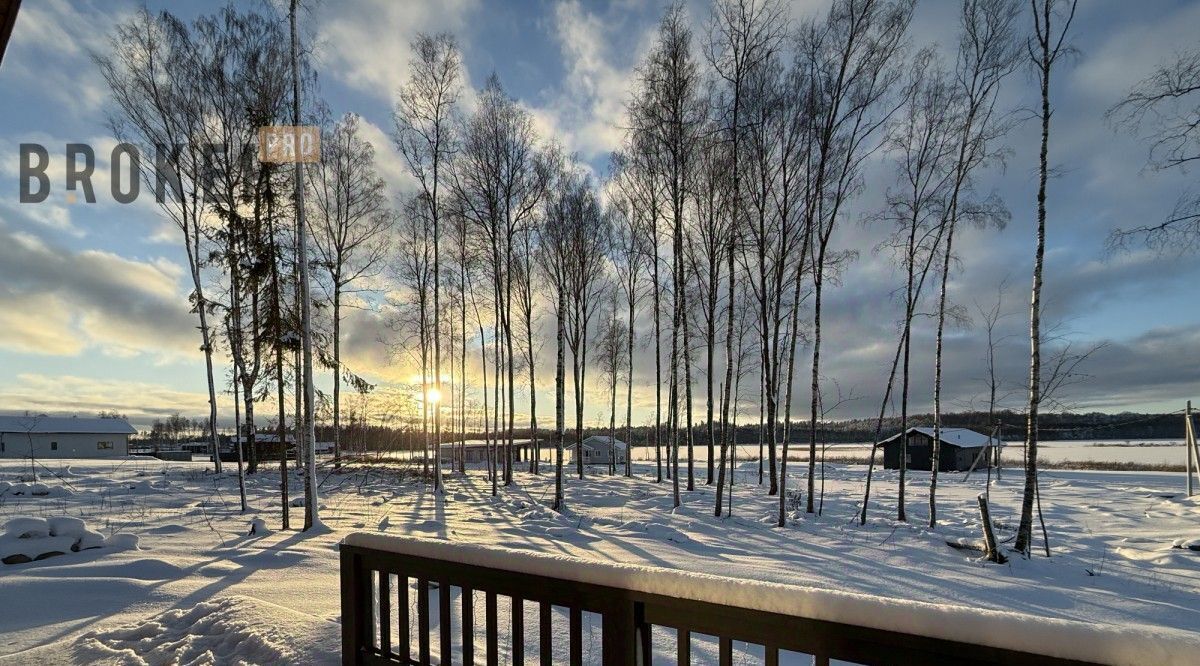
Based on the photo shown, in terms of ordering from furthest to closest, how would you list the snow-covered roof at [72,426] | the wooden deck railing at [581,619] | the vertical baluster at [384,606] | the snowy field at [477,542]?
1. the snow-covered roof at [72,426]
2. the snowy field at [477,542]
3. the vertical baluster at [384,606]
4. the wooden deck railing at [581,619]

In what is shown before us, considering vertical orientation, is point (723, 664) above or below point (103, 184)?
below

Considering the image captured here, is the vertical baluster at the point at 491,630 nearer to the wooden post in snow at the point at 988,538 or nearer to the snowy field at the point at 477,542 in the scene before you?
the snowy field at the point at 477,542

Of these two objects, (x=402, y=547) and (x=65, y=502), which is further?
(x=65, y=502)

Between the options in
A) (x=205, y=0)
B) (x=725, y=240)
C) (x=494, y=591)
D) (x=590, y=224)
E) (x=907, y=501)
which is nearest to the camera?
(x=494, y=591)

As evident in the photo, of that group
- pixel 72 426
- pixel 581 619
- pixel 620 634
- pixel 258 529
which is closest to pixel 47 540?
pixel 258 529

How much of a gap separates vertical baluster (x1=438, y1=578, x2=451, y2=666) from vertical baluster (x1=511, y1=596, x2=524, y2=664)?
371 mm

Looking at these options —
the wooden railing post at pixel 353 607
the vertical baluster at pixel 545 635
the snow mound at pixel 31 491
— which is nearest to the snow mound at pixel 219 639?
the wooden railing post at pixel 353 607

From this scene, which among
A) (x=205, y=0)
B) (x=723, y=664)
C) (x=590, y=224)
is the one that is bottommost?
(x=723, y=664)

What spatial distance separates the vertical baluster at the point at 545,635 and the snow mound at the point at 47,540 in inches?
288

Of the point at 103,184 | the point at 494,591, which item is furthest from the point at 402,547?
the point at 103,184

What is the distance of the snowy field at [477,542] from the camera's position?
3.96m

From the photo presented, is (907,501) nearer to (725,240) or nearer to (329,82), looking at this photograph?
(725,240)

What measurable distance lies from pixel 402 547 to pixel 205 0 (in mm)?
15281

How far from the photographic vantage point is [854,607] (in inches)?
61.1
